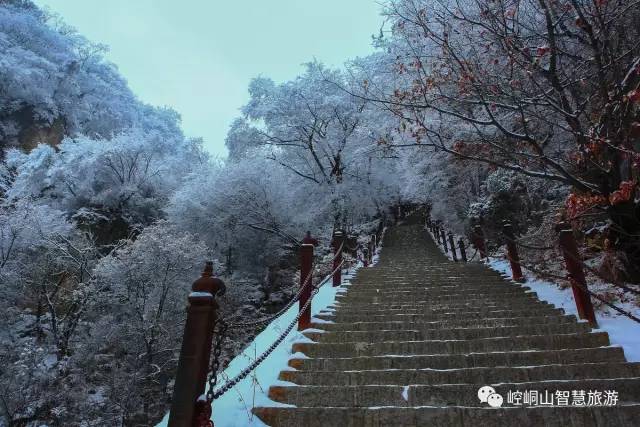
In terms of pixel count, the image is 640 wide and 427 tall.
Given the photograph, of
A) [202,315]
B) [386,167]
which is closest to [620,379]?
[202,315]

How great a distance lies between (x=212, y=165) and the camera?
69.1 feet

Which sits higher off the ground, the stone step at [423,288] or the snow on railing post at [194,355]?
the stone step at [423,288]

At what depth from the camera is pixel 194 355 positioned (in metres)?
2.21

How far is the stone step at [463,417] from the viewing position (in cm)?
256

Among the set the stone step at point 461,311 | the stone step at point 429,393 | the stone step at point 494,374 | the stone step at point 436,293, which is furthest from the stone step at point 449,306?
the stone step at point 429,393

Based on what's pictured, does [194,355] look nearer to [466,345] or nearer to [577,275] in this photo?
[466,345]

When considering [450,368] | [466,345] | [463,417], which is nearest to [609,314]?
[466,345]

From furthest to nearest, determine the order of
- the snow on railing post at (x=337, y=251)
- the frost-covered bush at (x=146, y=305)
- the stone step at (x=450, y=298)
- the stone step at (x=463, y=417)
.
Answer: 1. the frost-covered bush at (x=146, y=305)
2. the snow on railing post at (x=337, y=251)
3. the stone step at (x=450, y=298)
4. the stone step at (x=463, y=417)

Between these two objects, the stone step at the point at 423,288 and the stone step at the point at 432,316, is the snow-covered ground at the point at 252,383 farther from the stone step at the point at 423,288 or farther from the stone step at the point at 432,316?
the stone step at the point at 423,288

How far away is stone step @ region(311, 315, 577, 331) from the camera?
4.63 metres

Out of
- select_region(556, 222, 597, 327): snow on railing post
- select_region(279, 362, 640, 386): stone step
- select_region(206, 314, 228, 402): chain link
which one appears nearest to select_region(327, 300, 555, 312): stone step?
select_region(556, 222, 597, 327): snow on railing post

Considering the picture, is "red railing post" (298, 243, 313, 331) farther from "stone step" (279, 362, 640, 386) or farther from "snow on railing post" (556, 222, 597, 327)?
"snow on railing post" (556, 222, 597, 327)

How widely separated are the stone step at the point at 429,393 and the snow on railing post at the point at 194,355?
1173mm

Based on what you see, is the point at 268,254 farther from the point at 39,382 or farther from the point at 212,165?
the point at 39,382
